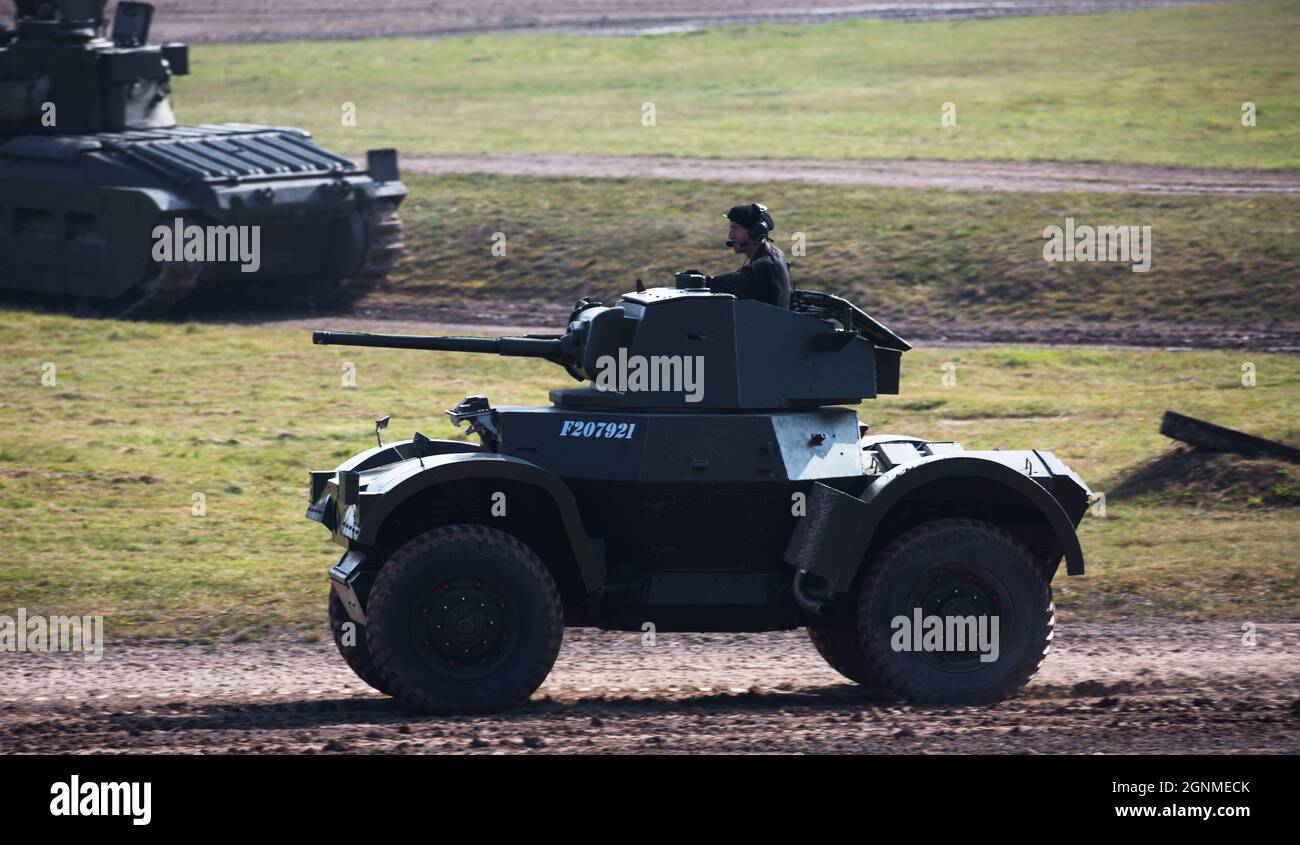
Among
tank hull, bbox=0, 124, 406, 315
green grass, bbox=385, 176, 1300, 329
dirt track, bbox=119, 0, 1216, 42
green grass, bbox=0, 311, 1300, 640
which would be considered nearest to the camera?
green grass, bbox=0, 311, 1300, 640

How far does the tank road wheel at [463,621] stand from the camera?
1034 cm

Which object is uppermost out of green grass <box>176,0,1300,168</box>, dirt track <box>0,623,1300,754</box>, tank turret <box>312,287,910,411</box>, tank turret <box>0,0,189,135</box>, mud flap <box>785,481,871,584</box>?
green grass <box>176,0,1300,168</box>

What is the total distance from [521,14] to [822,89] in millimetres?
14933

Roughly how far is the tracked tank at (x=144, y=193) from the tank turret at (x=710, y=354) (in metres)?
13.7

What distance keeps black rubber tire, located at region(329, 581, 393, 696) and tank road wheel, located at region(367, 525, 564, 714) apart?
2.11 feet

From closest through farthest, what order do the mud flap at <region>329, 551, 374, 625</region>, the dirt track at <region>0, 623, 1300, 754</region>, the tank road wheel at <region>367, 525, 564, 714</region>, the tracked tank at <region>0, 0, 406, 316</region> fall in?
the dirt track at <region>0, 623, 1300, 754</region>, the tank road wheel at <region>367, 525, 564, 714</region>, the mud flap at <region>329, 551, 374, 625</region>, the tracked tank at <region>0, 0, 406, 316</region>

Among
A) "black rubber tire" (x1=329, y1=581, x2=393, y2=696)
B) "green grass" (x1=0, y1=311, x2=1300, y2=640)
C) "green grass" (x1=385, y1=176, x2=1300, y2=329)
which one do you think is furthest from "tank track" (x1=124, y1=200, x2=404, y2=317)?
"black rubber tire" (x1=329, y1=581, x2=393, y2=696)

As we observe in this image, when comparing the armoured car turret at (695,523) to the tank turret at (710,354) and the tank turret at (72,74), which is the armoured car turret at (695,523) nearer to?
the tank turret at (710,354)

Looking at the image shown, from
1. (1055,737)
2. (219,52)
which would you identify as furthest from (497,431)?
(219,52)

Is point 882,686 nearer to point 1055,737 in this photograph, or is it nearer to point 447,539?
point 1055,737

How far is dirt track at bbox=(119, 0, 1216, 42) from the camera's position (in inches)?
2010

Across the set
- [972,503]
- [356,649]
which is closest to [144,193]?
[356,649]

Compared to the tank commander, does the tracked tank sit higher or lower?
higher

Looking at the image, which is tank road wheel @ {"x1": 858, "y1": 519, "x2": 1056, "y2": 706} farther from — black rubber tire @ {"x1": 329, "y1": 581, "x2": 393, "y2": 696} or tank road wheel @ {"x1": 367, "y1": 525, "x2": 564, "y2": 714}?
black rubber tire @ {"x1": 329, "y1": 581, "x2": 393, "y2": 696}
